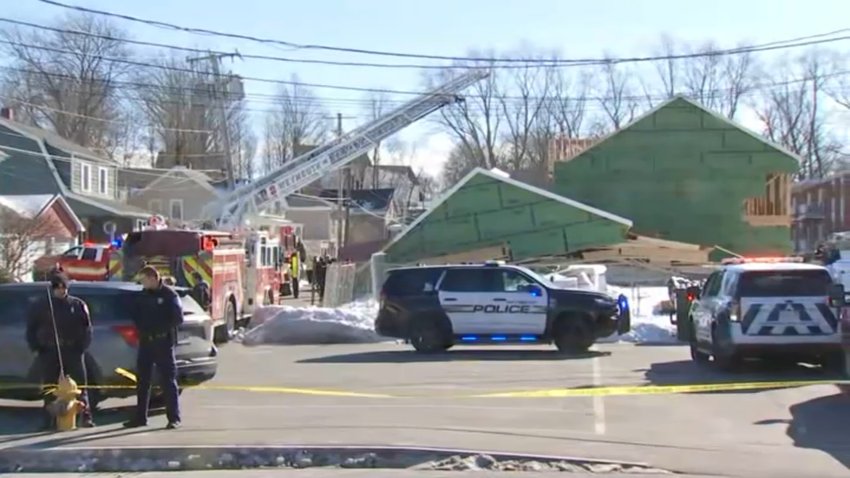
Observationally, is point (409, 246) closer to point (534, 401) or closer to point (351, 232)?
point (534, 401)

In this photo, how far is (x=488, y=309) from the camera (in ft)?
76.3

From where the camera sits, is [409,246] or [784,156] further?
[784,156]

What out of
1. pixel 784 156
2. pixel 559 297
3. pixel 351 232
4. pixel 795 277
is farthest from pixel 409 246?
pixel 351 232

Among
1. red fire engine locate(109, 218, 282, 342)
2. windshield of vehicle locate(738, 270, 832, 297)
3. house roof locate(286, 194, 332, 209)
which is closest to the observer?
windshield of vehicle locate(738, 270, 832, 297)

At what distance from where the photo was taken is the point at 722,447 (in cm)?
1177

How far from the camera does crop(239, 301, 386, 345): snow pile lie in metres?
27.3

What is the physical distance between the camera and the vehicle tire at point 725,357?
61.4 ft

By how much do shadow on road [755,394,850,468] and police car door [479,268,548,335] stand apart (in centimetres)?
793

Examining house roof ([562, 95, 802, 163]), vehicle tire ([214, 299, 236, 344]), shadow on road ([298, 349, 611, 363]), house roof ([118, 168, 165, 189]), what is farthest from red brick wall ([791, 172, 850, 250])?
shadow on road ([298, 349, 611, 363])

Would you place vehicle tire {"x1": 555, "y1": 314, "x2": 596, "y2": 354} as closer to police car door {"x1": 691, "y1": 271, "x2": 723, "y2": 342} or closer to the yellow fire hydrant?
police car door {"x1": 691, "y1": 271, "x2": 723, "y2": 342}

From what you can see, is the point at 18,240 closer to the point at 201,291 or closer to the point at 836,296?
the point at 201,291

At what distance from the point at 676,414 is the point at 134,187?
2670 inches

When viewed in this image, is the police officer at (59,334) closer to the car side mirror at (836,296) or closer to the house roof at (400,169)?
the car side mirror at (836,296)

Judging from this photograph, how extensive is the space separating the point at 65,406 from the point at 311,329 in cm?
1476
